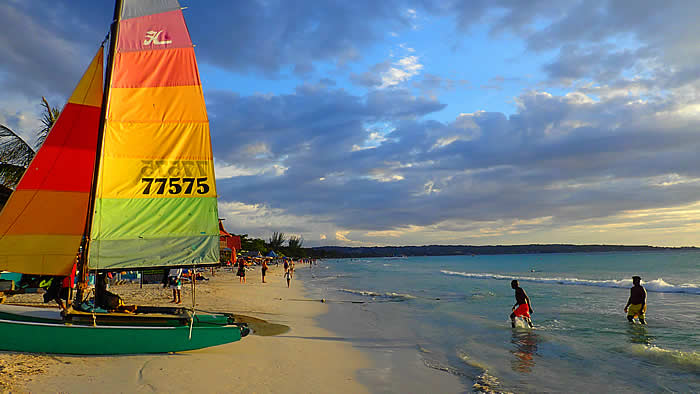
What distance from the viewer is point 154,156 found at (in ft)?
27.0

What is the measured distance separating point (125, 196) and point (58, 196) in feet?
4.71

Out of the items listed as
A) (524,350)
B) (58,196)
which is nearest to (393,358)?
(524,350)

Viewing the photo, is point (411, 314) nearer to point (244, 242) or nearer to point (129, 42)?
point (129, 42)

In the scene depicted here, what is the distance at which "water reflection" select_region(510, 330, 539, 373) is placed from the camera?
8.50m

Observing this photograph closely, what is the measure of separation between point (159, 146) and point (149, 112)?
0.75 metres

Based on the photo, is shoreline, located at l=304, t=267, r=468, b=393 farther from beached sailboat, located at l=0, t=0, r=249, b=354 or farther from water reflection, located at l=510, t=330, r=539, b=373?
beached sailboat, located at l=0, t=0, r=249, b=354

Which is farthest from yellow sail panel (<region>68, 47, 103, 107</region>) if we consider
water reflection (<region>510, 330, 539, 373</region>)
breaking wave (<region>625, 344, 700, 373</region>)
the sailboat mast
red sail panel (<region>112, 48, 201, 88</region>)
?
breaking wave (<region>625, 344, 700, 373</region>)

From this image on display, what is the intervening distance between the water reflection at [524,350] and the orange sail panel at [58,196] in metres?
9.70

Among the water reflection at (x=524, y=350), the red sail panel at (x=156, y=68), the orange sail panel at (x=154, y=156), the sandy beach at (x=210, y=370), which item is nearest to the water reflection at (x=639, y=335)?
the water reflection at (x=524, y=350)

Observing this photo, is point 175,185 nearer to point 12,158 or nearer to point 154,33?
point 154,33

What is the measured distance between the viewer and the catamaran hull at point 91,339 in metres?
7.00

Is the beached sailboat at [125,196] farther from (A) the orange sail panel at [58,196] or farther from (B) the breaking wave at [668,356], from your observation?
(B) the breaking wave at [668,356]

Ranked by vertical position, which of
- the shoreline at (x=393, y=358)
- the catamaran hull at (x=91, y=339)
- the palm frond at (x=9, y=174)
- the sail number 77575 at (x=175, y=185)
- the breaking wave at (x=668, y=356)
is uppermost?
the palm frond at (x=9, y=174)

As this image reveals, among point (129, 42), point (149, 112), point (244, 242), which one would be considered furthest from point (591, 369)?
point (244, 242)
